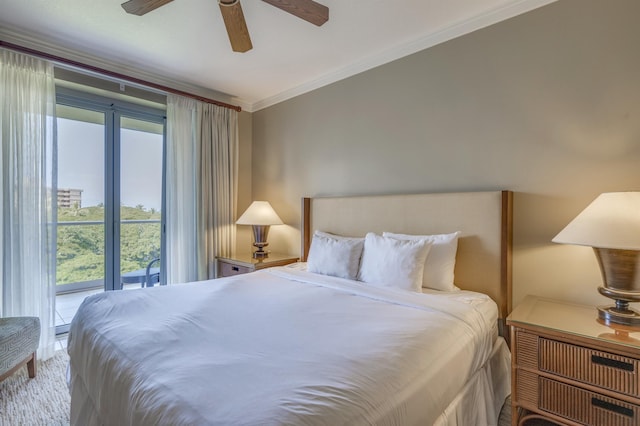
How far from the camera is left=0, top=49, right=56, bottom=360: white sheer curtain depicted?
2.44 meters

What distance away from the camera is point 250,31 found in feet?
8.09

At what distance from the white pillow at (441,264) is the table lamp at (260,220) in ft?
5.99

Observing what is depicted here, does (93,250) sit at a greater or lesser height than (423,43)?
lesser

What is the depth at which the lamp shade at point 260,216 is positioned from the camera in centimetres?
345

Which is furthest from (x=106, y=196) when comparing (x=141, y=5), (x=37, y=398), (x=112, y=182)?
(x=141, y=5)

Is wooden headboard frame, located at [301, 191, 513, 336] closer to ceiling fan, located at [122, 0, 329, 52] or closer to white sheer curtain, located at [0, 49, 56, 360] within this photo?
ceiling fan, located at [122, 0, 329, 52]

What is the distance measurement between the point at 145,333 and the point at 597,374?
2007 mm

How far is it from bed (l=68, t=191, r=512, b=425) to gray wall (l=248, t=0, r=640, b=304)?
0.72 feet

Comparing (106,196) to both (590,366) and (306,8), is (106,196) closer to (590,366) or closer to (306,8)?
(306,8)

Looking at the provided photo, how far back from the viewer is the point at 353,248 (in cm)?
257

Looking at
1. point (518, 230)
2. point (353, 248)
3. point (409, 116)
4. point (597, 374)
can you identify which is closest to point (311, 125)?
point (409, 116)

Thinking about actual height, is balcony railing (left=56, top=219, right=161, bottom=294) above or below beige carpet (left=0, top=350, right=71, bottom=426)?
above

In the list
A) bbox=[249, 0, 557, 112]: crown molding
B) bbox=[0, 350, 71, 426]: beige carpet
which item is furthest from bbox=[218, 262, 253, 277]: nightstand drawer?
bbox=[249, 0, 557, 112]: crown molding

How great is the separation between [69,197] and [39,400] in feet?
5.91
